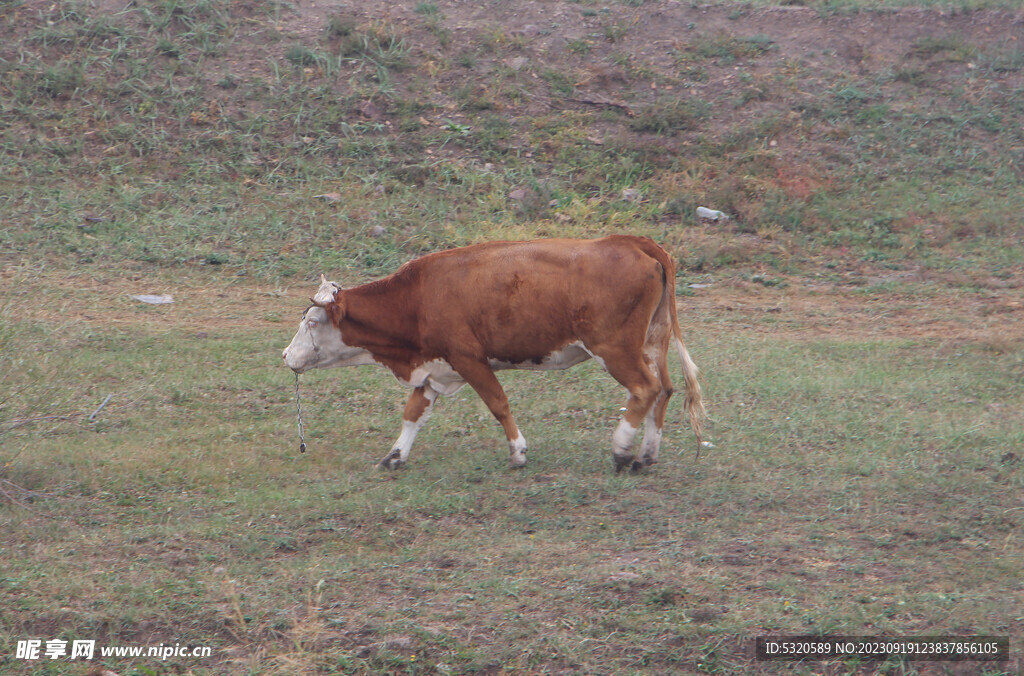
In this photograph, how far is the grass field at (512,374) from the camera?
5.21 m

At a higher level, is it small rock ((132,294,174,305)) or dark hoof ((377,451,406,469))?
dark hoof ((377,451,406,469))

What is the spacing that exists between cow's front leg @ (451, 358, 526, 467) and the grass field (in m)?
0.28

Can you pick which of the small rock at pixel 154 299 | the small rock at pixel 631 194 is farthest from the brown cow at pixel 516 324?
the small rock at pixel 631 194

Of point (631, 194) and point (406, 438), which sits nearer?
point (406, 438)

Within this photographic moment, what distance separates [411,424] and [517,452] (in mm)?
805

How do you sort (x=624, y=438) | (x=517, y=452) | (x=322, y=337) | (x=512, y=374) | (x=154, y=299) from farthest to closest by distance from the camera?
1. (x=154, y=299)
2. (x=512, y=374)
3. (x=322, y=337)
4. (x=517, y=452)
5. (x=624, y=438)

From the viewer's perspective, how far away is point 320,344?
7.83 m

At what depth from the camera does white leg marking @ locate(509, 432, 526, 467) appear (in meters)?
7.36

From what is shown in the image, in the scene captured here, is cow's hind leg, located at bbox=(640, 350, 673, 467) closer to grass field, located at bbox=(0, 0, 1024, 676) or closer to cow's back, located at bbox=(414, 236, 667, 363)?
grass field, located at bbox=(0, 0, 1024, 676)

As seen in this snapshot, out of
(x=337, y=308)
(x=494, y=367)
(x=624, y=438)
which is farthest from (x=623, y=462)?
(x=337, y=308)

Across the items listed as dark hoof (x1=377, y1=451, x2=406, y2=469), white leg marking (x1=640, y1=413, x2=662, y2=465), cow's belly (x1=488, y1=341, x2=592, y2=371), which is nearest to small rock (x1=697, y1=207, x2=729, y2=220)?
cow's belly (x1=488, y1=341, x2=592, y2=371)

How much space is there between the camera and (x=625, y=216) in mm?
13984

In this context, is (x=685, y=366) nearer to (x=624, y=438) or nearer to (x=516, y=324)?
(x=624, y=438)

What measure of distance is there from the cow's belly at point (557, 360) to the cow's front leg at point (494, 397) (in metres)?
0.13
